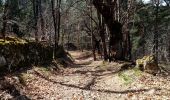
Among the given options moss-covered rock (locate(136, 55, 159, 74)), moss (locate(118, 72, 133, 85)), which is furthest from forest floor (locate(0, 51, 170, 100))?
moss-covered rock (locate(136, 55, 159, 74))

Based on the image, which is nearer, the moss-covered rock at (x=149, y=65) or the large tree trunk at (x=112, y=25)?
the moss-covered rock at (x=149, y=65)

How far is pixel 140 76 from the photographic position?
46.1 ft

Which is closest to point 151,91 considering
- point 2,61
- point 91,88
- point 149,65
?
point 91,88

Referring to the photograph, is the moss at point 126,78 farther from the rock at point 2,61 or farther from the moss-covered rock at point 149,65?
the rock at point 2,61

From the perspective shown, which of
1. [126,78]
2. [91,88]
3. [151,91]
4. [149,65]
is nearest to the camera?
[151,91]

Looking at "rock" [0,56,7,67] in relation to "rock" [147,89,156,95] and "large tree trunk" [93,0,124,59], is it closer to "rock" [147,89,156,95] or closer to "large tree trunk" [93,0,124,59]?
"rock" [147,89,156,95]

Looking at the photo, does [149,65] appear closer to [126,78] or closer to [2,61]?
[126,78]

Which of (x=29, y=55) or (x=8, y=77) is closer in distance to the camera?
(x=8, y=77)

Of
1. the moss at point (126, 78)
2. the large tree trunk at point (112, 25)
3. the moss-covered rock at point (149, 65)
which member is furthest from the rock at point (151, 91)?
the large tree trunk at point (112, 25)

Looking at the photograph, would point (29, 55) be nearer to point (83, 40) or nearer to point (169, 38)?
point (169, 38)

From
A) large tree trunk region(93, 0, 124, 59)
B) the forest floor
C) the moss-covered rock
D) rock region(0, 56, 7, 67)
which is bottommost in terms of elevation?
the forest floor

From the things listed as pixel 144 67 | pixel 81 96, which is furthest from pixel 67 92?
pixel 144 67

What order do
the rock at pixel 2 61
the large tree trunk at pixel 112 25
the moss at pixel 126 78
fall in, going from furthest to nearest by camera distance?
the large tree trunk at pixel 112 25 < the moss at pixel 126 78 < the rock at pixel 2 61

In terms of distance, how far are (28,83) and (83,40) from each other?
5513 cm
